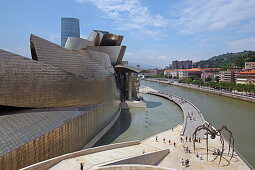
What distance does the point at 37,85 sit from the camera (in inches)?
543

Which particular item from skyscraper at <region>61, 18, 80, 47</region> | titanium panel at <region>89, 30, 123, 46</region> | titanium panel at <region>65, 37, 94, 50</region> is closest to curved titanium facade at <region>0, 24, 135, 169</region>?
titanium panel at <region>65, 37, 94, 50</region>

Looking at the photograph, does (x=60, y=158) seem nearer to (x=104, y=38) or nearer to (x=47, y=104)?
(x=47, y=104)

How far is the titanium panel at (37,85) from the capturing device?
1236 cm

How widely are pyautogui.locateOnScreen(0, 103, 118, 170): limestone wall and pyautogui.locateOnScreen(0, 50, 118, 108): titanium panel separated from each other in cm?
187

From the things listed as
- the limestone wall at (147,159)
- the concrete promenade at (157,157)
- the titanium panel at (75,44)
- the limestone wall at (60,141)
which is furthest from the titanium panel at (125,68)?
the limestone wall at (147,159)

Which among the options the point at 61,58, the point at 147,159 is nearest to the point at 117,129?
the point at 147,159

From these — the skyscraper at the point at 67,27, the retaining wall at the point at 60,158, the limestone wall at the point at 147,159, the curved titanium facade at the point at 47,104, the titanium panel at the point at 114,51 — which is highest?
the skyscraper at the point at 67,27

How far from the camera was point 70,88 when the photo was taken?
16359 millimetres

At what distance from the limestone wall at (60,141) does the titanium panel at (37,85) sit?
1.87 meters

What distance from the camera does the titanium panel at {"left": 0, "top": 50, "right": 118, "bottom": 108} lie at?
12359 millimetres

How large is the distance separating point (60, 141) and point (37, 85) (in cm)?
414

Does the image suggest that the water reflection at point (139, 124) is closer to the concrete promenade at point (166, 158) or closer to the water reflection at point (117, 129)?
the water reflection at point (117, 129)

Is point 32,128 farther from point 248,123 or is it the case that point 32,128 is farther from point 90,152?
point 248,123

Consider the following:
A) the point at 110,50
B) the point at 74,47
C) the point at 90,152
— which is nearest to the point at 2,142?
the point at 90,152
